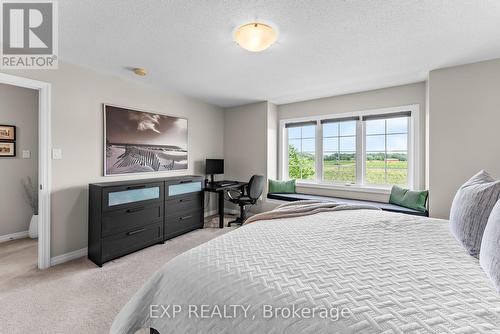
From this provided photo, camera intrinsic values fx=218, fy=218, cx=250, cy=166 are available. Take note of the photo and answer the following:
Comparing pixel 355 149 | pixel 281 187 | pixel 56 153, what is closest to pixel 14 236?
pixel 56 153

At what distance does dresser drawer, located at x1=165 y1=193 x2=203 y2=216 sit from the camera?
3.21 metres

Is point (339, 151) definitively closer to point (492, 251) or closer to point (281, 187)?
point (281, 187)

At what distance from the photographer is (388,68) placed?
2.74 metres

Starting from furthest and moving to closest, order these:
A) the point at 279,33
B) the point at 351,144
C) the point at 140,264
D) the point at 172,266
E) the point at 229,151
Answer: the point at 229,151 → the point at 351,144 → the point at 140,264 → the point at 279,33 → the point at 172,266

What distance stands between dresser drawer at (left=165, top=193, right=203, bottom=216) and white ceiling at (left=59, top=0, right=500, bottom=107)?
5.85 feet

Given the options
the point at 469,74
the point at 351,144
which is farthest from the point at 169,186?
the point at 469,74

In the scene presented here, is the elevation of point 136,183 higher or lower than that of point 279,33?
lower

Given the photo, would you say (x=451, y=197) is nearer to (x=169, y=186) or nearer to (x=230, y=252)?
(x=230, y=252)

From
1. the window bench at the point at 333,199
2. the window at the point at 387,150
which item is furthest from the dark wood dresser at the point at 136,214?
the window at the point at 387,150

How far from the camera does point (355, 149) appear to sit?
3.85 m

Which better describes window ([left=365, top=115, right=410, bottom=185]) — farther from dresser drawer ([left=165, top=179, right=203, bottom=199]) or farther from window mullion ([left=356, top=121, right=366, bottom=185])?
dresser drawer ([left=165, top=179, right=203, bottom=199])

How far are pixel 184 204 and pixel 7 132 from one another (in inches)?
106

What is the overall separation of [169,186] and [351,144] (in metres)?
3.15

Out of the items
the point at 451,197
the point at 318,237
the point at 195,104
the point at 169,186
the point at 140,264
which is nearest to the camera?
the point at 318,237
